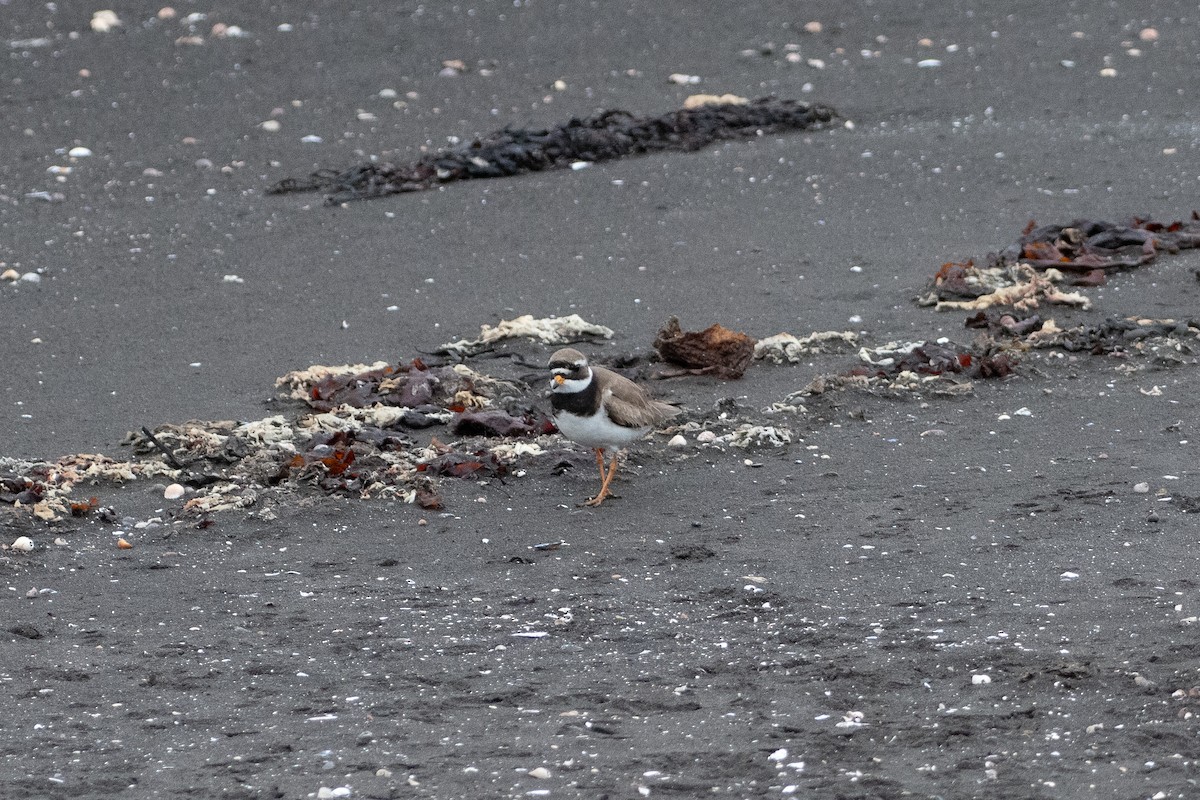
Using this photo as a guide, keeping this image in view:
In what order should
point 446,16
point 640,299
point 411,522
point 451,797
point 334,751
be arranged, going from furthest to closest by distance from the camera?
1. point 446,16
2. point 640,299
3. point 411,522
4. point 334,751
5. point 451,797

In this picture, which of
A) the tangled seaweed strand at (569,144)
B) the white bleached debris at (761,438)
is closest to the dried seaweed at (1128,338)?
the white bleached debris at (761,438)

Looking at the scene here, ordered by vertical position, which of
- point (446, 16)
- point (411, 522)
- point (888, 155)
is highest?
point (446, 16)

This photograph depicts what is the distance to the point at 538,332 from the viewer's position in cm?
842

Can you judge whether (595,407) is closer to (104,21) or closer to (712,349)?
(712,349)

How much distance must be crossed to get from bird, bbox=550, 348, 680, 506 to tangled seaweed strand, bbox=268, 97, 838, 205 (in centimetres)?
508

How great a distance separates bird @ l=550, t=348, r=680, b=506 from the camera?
634 centimetres

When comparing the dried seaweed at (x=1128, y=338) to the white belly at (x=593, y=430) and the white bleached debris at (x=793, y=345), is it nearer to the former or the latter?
the white bleached debris at (x=793, y=345)

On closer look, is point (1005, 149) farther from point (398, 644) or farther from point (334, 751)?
point (334, 751)

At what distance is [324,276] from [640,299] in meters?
2.16

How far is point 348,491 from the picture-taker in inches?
255

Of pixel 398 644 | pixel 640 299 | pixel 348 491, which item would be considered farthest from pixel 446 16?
pixel 398 644

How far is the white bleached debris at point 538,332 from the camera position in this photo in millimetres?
8398

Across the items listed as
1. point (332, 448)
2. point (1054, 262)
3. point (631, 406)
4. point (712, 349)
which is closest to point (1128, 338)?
point (1054, 262)

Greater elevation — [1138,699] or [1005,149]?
[1005,149]
